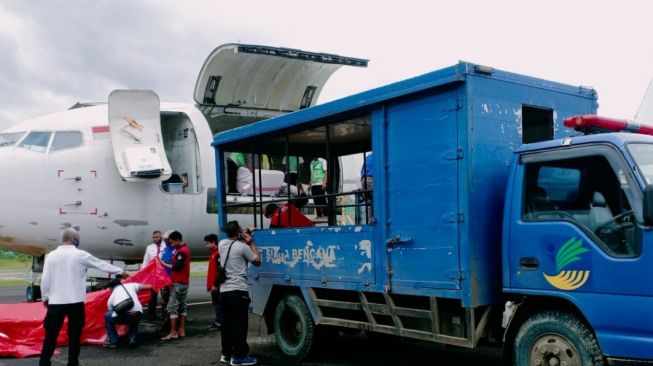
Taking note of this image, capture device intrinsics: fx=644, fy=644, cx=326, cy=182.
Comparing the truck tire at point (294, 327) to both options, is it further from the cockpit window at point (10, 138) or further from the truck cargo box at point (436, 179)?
the cockpit window at point (10, 138)

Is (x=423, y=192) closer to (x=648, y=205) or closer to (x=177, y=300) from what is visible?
(x=648, y=205)

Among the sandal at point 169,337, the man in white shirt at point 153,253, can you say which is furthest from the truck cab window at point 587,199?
the man in white shirt at point 153,253

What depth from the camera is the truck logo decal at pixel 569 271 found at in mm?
5137

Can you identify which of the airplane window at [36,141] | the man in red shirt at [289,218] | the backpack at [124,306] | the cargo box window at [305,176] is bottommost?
the backpack at [124,306]

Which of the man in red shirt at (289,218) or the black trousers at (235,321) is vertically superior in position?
the man in red shirt at (289,218)

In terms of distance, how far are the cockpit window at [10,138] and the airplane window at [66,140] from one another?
2.14ft

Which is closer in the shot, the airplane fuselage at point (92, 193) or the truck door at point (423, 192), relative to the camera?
the truck door at point (423, 192)

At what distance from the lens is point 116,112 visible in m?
12.1

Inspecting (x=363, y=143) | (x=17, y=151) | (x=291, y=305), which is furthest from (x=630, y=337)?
(x=17, y=151)

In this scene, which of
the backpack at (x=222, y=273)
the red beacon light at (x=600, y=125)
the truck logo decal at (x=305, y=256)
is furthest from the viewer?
the backpack at (x=222, y=273)

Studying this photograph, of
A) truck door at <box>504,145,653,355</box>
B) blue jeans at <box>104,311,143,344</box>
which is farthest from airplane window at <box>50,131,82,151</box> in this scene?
truck door at <box>504,145,653,355</box>

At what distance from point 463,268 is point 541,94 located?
2.03m

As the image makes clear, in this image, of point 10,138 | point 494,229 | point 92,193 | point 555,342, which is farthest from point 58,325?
point 10,138

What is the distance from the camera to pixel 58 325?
290 inches
